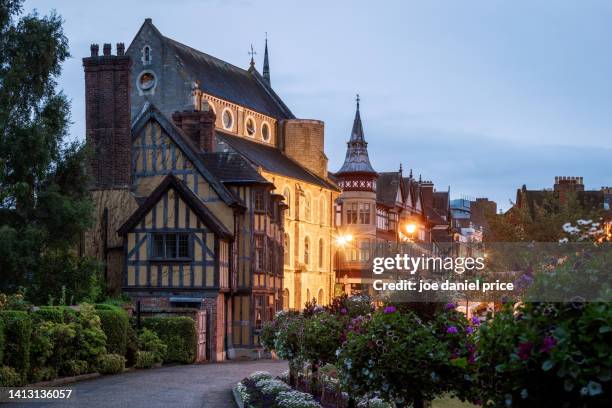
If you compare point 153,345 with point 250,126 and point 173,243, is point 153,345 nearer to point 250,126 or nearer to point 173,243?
point 173,243

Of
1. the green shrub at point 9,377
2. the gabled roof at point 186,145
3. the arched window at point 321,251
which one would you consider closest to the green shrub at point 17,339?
the green shrub at point 9,377

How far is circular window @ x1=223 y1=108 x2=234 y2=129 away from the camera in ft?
201

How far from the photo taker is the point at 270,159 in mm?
60531

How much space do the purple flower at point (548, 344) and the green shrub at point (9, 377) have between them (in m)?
15.4

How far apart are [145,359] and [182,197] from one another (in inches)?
370

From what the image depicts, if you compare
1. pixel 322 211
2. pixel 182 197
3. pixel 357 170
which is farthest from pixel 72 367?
pixel 357 170

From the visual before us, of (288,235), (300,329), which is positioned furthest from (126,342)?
(288,235)

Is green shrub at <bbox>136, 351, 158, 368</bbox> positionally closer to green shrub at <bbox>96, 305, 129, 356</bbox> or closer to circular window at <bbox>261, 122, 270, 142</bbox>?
green shrub at <bbox>96, 305, 129, 356</bbox>

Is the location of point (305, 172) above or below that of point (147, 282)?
above

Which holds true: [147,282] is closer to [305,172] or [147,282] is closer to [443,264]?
[443,264]

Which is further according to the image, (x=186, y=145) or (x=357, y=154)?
(x=357, y=154)

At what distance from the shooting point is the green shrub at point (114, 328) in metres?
28.0

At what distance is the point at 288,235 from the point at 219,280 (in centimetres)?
1972

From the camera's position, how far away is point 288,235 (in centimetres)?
5916
